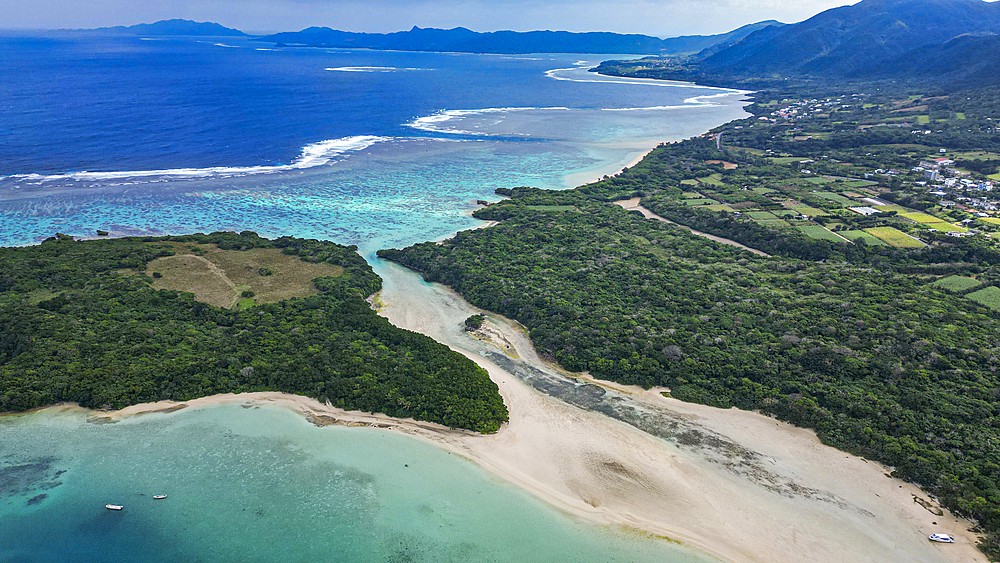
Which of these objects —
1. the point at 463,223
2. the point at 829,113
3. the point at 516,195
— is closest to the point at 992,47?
the point at 829,113

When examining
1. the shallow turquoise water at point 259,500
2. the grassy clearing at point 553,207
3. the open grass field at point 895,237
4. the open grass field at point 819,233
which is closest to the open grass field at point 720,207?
the open grass field at point 819,233

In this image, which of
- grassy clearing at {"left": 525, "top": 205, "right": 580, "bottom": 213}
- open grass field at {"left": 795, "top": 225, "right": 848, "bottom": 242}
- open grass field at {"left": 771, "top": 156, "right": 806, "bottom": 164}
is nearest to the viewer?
open grass field at {"left": 795, "top": 225, "right": 848, "bottom": 242}

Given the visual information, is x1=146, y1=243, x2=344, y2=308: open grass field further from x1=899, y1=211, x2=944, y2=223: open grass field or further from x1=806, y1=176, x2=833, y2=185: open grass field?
x1=806, y1=176, x2=833, y2=185: open grass field

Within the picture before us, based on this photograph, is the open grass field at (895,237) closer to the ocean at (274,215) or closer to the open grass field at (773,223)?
the open grass field at (773,223)

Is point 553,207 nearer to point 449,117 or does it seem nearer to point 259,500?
point 259,500

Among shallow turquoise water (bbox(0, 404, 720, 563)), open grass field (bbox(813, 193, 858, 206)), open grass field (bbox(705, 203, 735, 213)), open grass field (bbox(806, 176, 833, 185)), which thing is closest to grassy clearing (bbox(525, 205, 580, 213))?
open grass field (bbox(705, 203, 735, 213))

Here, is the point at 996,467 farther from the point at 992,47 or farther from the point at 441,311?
the point at 992,47
